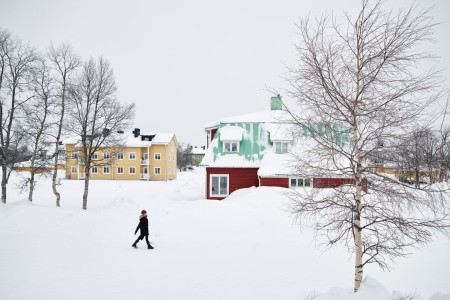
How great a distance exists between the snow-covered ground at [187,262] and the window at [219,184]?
786 cm

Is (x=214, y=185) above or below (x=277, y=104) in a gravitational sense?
below

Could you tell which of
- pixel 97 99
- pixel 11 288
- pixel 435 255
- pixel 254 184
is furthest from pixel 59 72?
pixel 435 255

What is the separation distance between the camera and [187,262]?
9.02 meters

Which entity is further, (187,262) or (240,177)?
(240,177)

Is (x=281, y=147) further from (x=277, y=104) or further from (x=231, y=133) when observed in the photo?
(x=277, y=104)

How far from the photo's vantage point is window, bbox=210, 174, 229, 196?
75.9 feet

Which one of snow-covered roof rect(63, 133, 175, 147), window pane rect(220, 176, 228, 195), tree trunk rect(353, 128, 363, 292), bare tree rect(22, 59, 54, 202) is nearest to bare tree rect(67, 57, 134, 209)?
bare tree rect(22, 59, 54, 202)

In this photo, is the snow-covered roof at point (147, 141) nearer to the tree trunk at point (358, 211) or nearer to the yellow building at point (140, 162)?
the yellow building at point (140, 162)

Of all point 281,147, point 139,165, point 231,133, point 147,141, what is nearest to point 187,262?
point 231,133

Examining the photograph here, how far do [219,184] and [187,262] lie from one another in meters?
14.2

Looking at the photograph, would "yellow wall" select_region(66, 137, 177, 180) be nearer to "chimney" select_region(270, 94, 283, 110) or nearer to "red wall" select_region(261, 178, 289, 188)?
"red wall" select_region(261, 178, 289, 188)

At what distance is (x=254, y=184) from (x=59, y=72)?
16.2 meters

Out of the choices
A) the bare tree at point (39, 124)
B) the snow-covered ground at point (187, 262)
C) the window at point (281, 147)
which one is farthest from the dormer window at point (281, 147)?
the bare tree at point (39, 124)

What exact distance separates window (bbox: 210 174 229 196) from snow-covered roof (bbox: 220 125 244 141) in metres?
3.30
